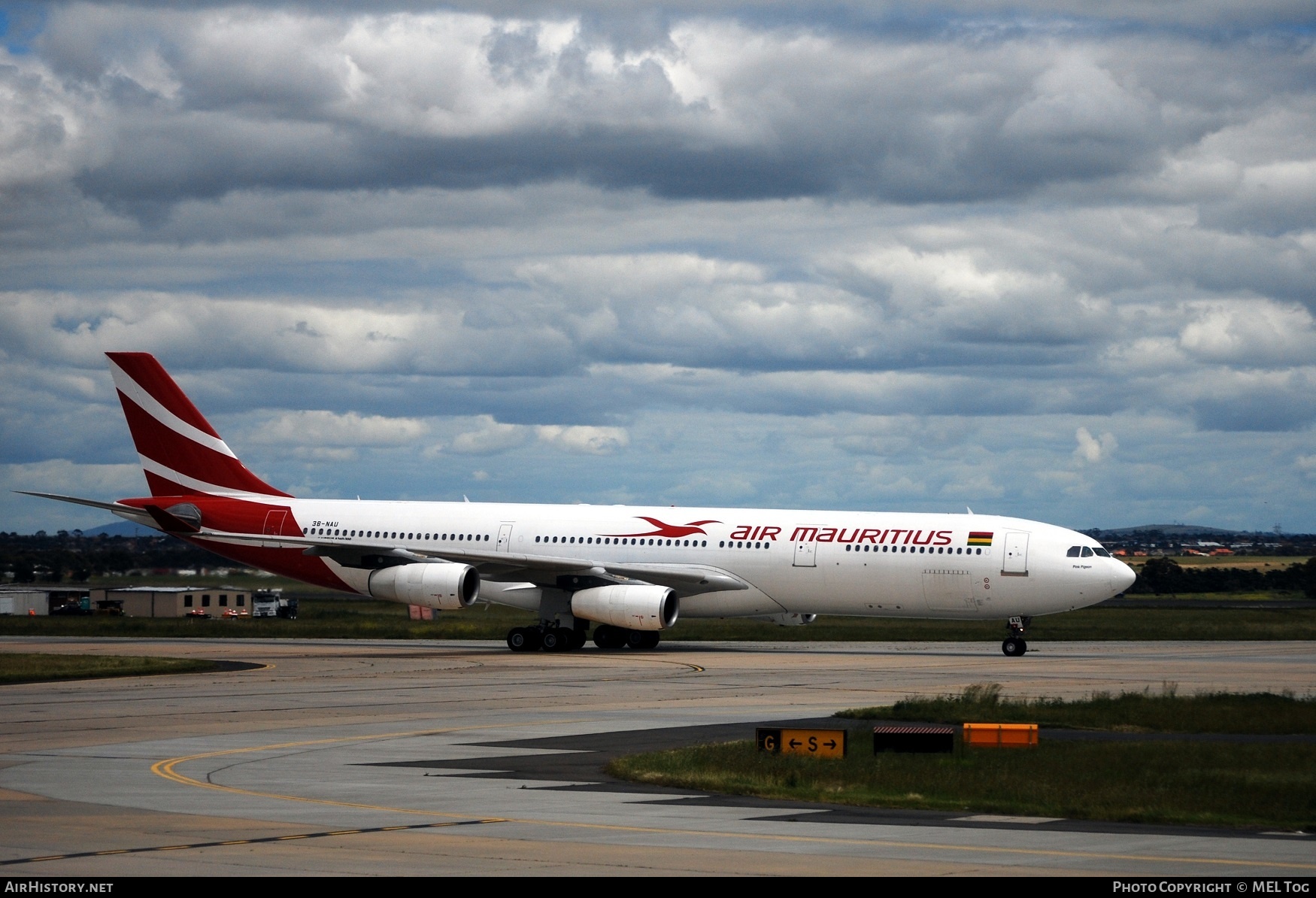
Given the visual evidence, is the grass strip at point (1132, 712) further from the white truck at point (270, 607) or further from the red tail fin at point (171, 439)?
the white truck at point (270, 607)

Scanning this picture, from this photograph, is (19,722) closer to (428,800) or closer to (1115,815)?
(428,800)

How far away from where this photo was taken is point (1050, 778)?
760 inches

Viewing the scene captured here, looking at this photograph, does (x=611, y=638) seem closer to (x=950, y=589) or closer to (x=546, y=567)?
(x=546, y=567)

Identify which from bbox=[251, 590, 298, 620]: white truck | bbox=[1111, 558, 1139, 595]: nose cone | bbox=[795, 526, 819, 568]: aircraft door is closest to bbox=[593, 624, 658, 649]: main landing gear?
bbox=[795, 526, 819, 568]: aircraft door

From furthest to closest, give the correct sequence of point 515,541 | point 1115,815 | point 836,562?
point 515,541 → point 836,562 → point 1115,815

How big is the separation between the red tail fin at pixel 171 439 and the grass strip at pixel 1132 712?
3170cm

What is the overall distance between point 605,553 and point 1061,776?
32043 millimetres

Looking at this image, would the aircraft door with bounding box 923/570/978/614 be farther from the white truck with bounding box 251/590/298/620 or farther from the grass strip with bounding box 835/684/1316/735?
the white truck with bounding box 251/590/298/620

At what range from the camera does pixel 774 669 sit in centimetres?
4103

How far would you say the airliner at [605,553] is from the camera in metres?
46.6

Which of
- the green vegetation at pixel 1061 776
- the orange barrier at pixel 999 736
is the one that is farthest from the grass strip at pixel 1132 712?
the orange barrier at pixel 999 736

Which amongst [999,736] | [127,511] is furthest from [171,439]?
[999,736]
